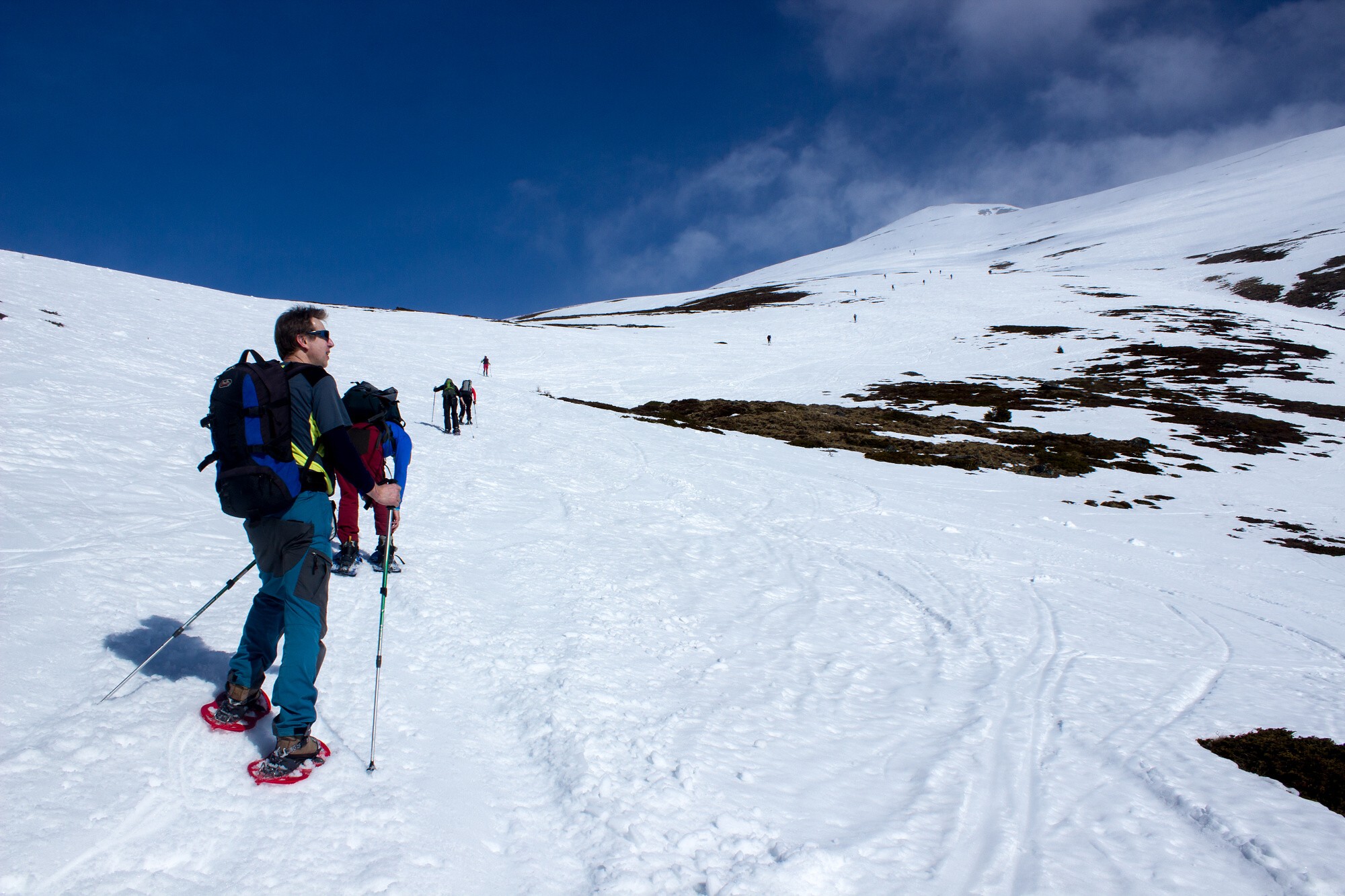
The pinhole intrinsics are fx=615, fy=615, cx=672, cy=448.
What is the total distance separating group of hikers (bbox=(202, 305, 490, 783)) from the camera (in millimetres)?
3469

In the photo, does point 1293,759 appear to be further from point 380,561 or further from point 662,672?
point 380,561

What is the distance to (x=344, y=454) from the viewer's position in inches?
143

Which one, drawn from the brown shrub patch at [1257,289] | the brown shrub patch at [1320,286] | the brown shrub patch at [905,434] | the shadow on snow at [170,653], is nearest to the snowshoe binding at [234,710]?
the shadow on snow at [170,653]

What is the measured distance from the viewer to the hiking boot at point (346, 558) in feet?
23.1

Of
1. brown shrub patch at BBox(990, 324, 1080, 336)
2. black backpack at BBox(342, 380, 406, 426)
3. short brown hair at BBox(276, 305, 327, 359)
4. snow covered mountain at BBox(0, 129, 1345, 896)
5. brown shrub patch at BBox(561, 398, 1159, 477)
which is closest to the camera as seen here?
snow covered mountain at BBox(0, 129, 1345, 896)

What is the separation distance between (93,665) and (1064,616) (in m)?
10.5

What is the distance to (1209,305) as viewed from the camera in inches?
2847

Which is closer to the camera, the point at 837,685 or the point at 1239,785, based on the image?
the point at 1239,785

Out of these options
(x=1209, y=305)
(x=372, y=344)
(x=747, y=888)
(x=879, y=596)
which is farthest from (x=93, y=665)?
(x=1209, y=305)

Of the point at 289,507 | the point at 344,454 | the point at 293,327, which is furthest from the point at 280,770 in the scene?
the point at 293,327

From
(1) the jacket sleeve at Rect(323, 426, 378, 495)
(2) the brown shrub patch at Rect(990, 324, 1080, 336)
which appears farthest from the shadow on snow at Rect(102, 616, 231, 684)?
(2) the brown shrub patch at Rect(990, 324, 1080, 336)

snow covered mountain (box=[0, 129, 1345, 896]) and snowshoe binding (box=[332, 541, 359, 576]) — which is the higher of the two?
snowshoe binding (box=[332, 541, 359, 576])

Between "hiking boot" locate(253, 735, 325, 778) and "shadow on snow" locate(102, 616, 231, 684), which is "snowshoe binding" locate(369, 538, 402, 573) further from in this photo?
"hiking boot" locate(253, 735, 325, 778)

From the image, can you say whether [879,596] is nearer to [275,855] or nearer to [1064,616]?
[1064,616]
